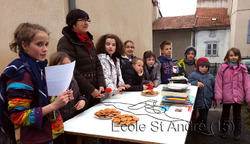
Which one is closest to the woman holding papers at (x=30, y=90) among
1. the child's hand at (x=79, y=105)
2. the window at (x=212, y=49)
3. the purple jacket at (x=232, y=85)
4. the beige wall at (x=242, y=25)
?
the child's hand at (x=79, y=105)

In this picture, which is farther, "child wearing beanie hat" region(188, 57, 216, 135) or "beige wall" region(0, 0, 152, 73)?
"child wearing beanie hat" region(188, 57, 216, 135)

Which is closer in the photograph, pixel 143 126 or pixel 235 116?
pixel 143 126

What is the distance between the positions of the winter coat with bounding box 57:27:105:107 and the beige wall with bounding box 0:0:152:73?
2.28 feet

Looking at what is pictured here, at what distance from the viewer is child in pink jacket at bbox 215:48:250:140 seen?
2795 millimetres

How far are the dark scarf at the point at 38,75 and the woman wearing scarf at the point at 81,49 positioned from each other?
2.32 ft

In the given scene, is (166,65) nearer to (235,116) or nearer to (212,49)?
(235,116)

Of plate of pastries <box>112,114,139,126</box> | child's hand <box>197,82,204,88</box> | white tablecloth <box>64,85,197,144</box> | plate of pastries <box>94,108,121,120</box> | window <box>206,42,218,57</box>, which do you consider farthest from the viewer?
window <box>206,42,218,57</box>

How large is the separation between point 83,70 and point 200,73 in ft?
7.25

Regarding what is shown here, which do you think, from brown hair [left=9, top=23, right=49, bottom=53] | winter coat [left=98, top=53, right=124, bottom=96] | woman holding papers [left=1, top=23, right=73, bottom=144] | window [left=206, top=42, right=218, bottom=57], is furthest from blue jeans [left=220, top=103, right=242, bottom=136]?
window [left=206, top=42, right=218, bottom=57]

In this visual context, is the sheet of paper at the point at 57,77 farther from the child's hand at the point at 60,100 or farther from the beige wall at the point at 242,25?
the beige wall at the point at 242,25

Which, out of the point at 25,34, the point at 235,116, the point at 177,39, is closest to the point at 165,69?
the point at 235,116

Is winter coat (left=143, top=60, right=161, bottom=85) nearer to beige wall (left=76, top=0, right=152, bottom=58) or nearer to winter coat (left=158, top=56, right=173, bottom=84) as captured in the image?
winter coat (left=158, top=56, right=173, bottom=84)

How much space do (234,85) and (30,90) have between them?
2.98 metres

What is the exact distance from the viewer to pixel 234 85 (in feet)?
9.23
